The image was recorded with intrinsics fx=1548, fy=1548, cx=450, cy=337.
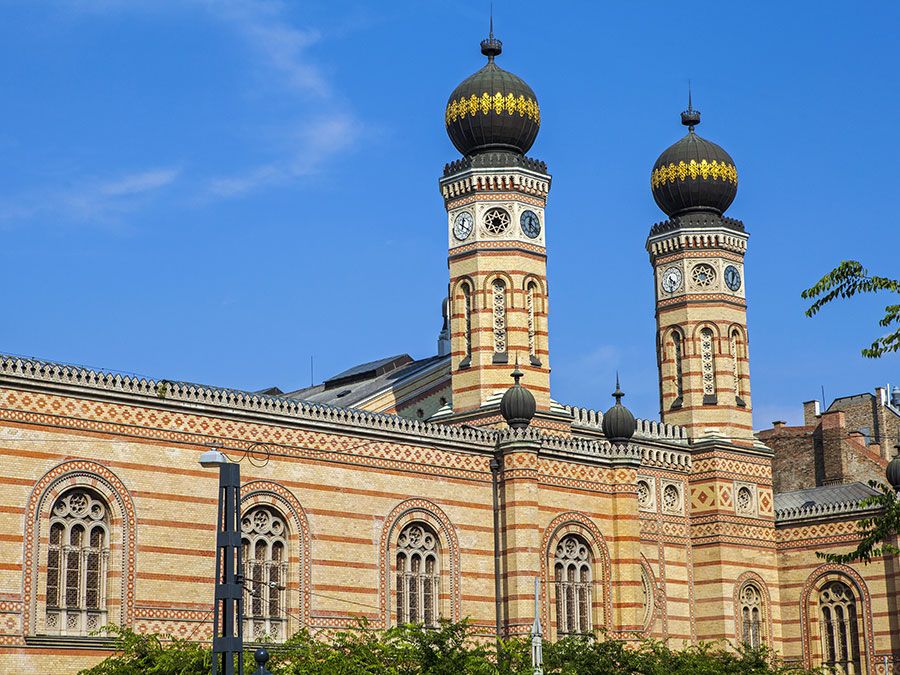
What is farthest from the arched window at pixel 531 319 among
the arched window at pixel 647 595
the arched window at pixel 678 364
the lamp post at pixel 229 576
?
the lamp post at pixel 229 576

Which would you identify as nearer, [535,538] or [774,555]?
[535,538]

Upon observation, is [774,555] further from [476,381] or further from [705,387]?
[476,381]

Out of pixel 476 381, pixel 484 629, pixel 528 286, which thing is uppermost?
pixel 528 286

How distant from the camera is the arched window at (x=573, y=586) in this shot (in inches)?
1510

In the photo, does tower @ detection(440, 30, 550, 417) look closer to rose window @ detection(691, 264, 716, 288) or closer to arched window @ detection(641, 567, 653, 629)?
arched window @ detection(641, 567, 653, 629)

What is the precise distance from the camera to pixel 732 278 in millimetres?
47188

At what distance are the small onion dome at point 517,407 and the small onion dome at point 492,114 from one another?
753 centimetres

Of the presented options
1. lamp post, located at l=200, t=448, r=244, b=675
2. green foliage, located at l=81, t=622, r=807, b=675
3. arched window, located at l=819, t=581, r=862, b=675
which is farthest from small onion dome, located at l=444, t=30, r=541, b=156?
lamp post, located at l=200, t=448, r=244, b=675

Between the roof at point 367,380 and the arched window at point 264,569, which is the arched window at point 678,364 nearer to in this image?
the roof at point 367,380

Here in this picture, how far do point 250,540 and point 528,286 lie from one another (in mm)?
12162

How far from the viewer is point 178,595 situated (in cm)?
3147

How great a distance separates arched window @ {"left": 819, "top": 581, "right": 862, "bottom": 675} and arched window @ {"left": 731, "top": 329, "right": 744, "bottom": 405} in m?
6.37

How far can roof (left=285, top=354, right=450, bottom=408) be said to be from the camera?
150ft

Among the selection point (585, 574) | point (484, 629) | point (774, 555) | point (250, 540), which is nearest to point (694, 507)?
point (774, 555)
